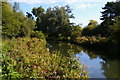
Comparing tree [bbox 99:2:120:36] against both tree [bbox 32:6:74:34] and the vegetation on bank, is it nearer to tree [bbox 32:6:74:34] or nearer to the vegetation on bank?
the vegetation on bank

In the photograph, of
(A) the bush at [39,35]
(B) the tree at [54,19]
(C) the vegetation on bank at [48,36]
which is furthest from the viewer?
(B) the tree at [54,19]

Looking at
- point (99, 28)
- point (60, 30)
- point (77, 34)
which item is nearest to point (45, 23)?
point (60, 30)

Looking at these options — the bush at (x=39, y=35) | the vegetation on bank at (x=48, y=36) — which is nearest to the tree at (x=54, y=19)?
the vegetation on bank at (x=48, y=36)

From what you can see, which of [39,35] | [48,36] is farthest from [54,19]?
[39,35]

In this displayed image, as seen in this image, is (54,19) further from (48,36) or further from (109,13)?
(109,13)

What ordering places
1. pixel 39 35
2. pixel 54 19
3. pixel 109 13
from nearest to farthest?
pixel 39 35
pixel 109 13
pixel 54 19

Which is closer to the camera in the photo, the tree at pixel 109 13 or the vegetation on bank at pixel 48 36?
the vegetation on bank at pixel 48 36

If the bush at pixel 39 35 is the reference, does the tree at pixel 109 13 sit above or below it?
above

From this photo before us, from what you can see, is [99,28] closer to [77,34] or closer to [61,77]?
[77,34]

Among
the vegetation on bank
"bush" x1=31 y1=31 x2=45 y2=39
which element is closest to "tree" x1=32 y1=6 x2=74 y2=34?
the vegetation on bank

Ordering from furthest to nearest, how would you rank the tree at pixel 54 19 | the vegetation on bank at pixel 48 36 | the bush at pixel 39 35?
the tree at pixel 54 19 < the bush at pixel 39 35 < the vegetation on bank at pixel 48 36

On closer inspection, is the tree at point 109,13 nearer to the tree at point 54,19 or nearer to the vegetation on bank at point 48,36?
the vegetation on bank at point 48,36

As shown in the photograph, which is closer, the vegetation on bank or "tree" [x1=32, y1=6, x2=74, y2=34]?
the vegetation on bank

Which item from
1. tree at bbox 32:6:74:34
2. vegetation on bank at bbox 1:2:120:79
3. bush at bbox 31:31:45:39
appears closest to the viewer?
vegetation on bank at bbox 1:2:120:79
